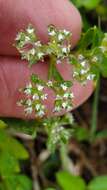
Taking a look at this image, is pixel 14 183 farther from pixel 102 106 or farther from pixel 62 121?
pixel 102 106

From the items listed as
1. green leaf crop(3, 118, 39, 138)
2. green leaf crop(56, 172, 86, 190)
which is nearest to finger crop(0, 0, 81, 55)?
green leaf crop(3, 118, 39, 138)

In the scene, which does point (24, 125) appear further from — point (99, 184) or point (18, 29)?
point (99, 184)

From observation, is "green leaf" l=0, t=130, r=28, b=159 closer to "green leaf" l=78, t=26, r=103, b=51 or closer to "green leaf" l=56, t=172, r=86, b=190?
"green leaf" l=56, t=172, r=86, b=190

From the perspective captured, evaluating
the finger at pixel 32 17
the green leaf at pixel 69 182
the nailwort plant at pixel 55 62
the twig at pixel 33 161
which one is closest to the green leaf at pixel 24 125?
the nailwort plant at pixel 55 62

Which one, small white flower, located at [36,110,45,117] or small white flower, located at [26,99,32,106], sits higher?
small white flower, located at [26,99,32,106]

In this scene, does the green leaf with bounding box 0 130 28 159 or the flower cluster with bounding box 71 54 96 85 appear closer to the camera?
the flower cluster with bounding box 71 54 96 85

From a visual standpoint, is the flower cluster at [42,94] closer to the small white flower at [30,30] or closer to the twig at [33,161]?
the small white flower at [30,30]

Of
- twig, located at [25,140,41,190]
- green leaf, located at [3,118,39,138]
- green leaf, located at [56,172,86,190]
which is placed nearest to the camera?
green leaf, located at [3,118,39,138]
